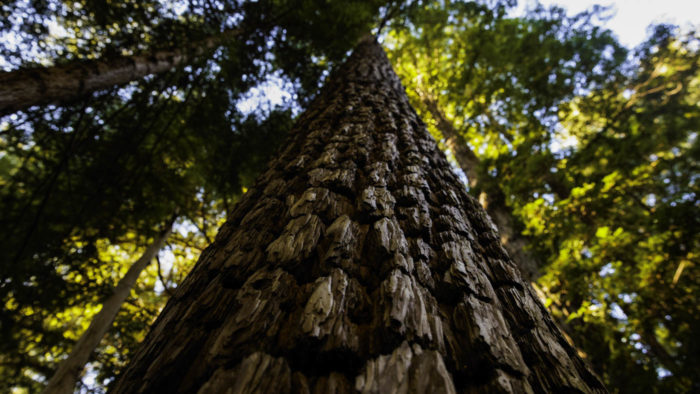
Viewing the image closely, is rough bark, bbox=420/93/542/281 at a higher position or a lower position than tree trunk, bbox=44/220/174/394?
higher

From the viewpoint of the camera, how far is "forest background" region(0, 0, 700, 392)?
9.55ft

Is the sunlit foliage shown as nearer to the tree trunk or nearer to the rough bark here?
the rough bark

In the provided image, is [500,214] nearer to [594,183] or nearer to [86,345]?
[594,183]

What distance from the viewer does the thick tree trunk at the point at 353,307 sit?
52 centimetres

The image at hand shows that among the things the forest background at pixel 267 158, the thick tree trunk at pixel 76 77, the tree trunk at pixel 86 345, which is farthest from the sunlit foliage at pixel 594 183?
the tree trunk at pixel 86 345

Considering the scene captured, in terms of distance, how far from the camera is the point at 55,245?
11.3 ft

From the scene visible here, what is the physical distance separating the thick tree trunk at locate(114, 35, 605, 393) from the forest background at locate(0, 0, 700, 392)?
9.31ft

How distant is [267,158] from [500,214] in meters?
4.17

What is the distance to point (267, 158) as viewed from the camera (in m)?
4.60

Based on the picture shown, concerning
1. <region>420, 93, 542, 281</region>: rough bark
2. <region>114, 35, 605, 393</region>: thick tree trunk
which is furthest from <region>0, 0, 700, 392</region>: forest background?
<region>114, 35, 605, 393</region>: thick tree trunk

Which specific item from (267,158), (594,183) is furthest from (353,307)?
(267,158)

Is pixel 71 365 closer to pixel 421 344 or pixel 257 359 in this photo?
pixel 257 359

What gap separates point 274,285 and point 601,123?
845cm

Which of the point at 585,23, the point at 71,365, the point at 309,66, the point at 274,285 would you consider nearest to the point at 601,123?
the point at 585,23
